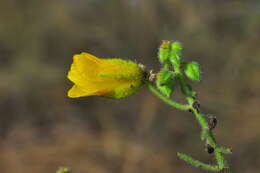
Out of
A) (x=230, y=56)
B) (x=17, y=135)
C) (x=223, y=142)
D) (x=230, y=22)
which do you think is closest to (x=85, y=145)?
(x=17, y=135)

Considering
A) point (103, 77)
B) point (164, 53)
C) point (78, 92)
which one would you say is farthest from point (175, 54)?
point (78, 92)

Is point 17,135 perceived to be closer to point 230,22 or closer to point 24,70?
point 24,70

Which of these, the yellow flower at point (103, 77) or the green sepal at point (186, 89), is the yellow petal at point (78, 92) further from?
the green sepal at point (186, 89)

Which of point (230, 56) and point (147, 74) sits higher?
point (230, 56)

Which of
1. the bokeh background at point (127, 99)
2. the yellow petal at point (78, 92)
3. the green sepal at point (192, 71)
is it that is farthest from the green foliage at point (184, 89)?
the bokeh background at point (127, 99)

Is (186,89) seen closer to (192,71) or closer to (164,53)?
(192,71)

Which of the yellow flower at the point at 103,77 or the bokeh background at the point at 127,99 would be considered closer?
the yellow flower at the point at 103,77
